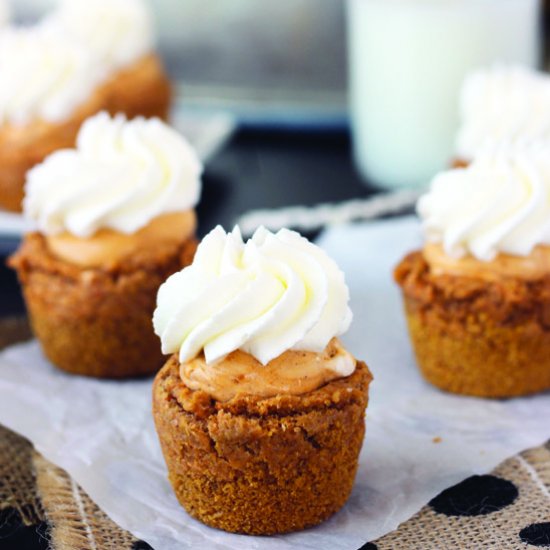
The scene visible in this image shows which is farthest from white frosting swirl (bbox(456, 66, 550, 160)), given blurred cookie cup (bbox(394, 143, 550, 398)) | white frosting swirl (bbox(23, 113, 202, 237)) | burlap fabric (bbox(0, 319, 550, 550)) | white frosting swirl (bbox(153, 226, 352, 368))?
white frosting swirl (bbox(153, 226, 352, 368))

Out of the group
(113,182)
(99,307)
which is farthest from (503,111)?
(99,307)

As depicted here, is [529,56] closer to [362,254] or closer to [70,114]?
[362,254]

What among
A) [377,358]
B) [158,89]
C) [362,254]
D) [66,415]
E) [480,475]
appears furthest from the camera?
[158,89]

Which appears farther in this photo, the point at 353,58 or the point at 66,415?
the point at 353,58

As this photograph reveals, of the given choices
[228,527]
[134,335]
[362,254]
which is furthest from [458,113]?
[228,527]

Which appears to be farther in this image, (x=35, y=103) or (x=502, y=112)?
(x=35, y=103)

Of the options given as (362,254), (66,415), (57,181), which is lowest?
(362,254)

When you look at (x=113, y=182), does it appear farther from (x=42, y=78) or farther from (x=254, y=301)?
(x=42, y=78)
